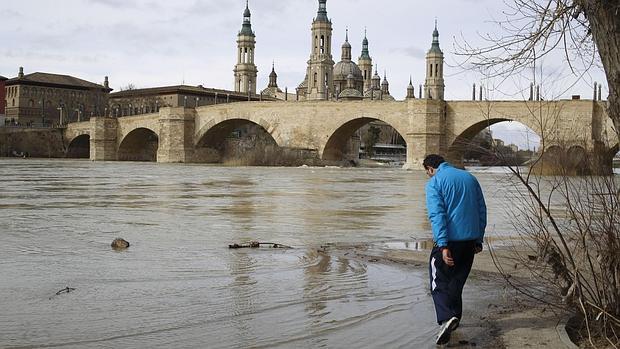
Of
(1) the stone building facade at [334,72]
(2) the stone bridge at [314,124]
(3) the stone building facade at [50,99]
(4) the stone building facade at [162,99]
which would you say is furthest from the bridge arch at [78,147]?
(1) the stone building facade at [334,72]

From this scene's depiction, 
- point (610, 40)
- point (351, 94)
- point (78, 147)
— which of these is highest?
point (351, 94)

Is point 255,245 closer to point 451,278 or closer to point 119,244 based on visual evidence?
point 119,244

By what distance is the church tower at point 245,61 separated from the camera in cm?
11062

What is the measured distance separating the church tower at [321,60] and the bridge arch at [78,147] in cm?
3189

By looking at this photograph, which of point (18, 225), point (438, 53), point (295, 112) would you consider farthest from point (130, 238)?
point (438, 53)

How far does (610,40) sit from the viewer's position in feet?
14.8

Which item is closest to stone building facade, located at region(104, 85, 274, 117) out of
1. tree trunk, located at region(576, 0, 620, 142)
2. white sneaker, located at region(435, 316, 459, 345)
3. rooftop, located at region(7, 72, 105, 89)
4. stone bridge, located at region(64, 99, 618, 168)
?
rooftop, located at region(7, 72, 105, 89)

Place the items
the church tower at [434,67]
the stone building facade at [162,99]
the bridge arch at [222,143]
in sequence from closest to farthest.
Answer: the bridge arch at [222,143] → the stone building facade at [162,99] → the church tower at [434,67]

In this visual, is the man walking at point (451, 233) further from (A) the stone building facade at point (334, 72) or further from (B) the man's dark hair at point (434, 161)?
(A) the stone building facade at point (334, 72)

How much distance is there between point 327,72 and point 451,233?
304 feet

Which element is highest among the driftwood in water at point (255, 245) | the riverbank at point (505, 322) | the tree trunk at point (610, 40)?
the tree trunk at point (610, 40)

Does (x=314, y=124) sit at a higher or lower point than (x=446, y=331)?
higher

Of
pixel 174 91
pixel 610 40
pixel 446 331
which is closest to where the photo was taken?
pixel 610 40

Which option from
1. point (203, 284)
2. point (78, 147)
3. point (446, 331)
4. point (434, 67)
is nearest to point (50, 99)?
point (78, 147)
